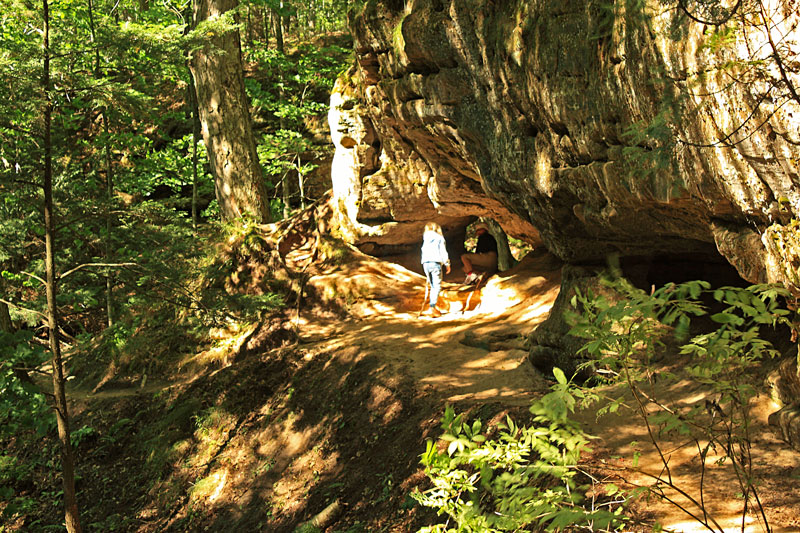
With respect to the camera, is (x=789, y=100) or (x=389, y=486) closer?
(x=789, y=100)

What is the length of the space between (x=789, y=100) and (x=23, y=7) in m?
7.79

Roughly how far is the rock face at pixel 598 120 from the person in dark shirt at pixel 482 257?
119 cm

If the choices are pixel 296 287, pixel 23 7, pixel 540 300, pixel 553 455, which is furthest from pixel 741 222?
pixel 296 287

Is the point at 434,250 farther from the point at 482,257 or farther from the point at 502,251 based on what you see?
the point at 502,251

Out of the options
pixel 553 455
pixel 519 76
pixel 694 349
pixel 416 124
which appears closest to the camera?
pixel 553 455

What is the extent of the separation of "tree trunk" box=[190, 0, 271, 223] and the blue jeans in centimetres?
476

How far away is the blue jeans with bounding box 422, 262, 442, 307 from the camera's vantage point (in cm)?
1109

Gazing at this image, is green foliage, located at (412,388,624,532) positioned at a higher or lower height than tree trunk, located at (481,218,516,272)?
lower

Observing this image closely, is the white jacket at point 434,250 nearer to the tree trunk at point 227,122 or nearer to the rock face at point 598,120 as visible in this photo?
the rock face at point 598,120

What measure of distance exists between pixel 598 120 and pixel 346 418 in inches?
206

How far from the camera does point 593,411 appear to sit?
584 centimetres

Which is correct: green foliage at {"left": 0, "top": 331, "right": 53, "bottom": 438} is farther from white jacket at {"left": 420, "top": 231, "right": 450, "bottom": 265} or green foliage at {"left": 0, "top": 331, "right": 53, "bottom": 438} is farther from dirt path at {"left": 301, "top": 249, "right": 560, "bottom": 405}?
white jacket at {"left": 420, "top": 231, "right": 450, "bottom": 265}

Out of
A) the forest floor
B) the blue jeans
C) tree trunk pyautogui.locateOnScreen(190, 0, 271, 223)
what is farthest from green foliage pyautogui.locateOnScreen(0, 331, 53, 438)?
tree trunk pyautogui.locateOnScreen(190, 0, 271, 223)

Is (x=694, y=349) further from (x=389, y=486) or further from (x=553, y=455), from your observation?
(x=389, y=486)
